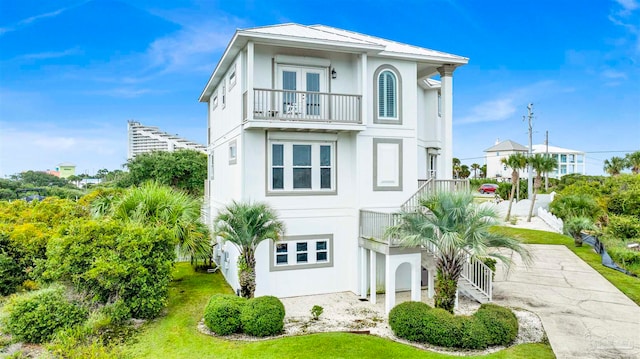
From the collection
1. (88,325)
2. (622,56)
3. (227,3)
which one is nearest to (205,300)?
(88,325)

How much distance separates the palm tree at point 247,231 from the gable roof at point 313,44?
5.18 meters

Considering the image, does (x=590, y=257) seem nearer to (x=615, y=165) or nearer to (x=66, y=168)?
(x=615, y=165)

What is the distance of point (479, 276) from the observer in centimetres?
1271

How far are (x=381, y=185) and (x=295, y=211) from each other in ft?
10.7

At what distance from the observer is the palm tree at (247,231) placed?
1095 centimetres

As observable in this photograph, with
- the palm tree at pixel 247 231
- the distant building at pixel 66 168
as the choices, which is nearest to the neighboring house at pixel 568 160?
the palm tree at pixel 247 231

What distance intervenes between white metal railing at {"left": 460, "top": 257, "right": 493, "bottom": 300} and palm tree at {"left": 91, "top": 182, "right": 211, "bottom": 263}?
8876mm

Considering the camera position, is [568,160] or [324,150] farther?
[568,160]

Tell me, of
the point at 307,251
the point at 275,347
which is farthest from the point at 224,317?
the point at 307,251

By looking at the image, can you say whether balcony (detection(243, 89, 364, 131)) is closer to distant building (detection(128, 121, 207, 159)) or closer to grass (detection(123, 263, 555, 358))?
grass (detection(123, 263, 555, 358))

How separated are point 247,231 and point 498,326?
683cm

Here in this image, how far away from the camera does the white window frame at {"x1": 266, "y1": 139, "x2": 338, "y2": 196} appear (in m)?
13.1

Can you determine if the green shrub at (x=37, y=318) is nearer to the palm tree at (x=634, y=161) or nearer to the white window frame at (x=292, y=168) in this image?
the white window frame at (x=292, y=168)

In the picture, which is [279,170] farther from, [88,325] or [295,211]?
[88,325]
